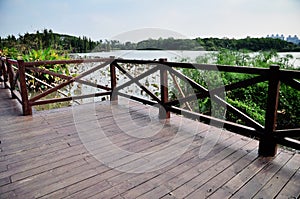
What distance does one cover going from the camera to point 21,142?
100 inches

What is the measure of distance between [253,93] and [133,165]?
312cm

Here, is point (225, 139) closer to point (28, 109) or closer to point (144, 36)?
point (144, 36)

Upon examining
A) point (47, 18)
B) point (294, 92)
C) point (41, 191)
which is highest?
point (47, 18)

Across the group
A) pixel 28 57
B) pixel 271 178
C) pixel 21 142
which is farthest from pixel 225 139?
pixel 28 57

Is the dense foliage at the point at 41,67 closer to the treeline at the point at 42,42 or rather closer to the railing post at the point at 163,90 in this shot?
the treeline at the point at 42,42

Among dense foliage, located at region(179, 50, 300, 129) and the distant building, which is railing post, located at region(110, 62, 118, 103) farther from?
the distant building

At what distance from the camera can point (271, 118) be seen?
6.85 ft

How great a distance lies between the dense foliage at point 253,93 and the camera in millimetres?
3711

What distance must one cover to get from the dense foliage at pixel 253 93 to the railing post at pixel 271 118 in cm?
180

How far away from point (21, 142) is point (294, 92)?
407 cm

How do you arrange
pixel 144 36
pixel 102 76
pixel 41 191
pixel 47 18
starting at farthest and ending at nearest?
pixel 47 18 → pixel 102 76 → pixel 144 36 → pixel 41 191

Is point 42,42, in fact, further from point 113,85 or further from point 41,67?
point 113,85

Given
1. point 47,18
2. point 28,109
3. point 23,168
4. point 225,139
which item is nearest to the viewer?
point 23,168

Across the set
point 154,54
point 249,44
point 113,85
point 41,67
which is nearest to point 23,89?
point 113,85
